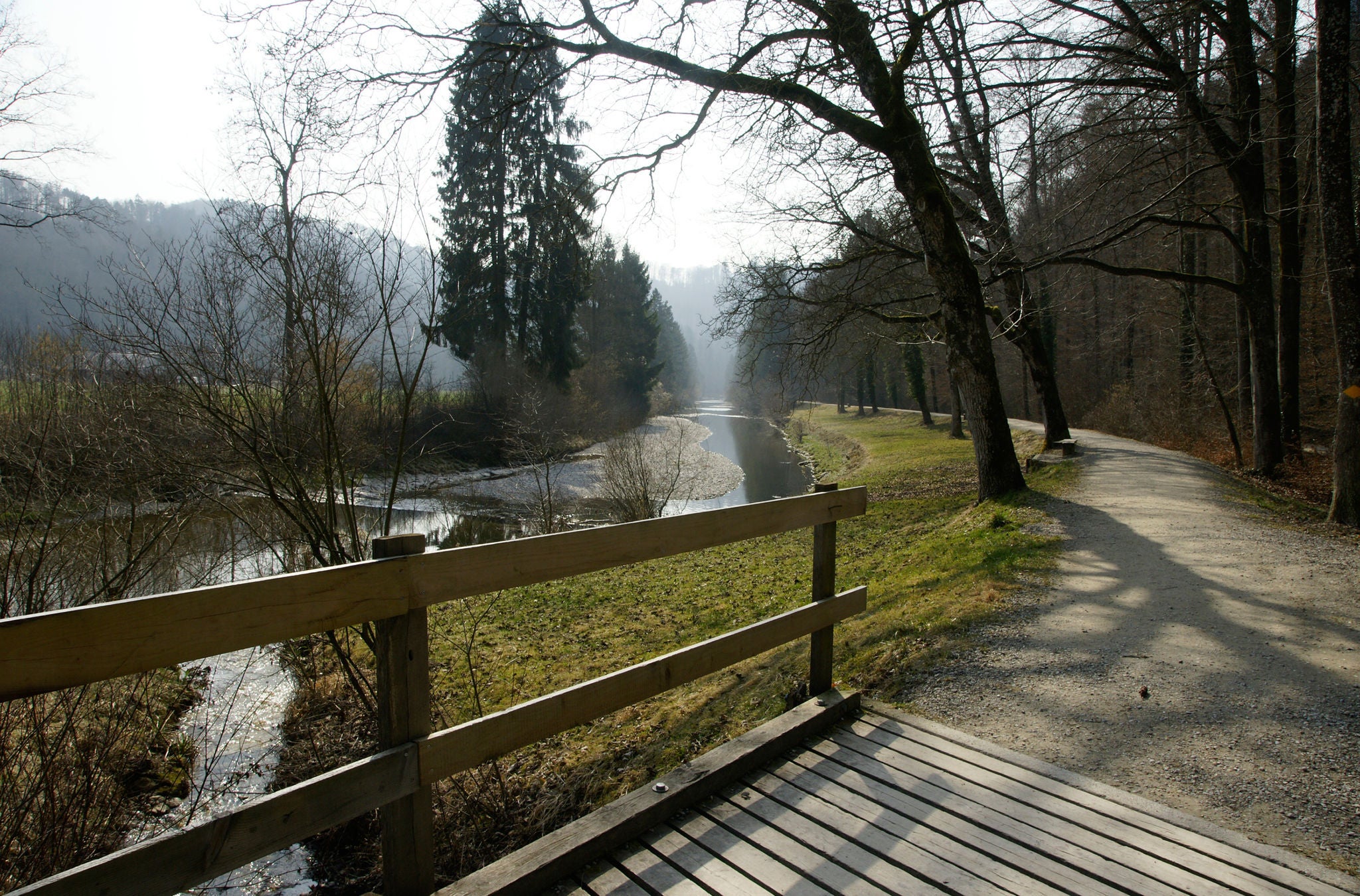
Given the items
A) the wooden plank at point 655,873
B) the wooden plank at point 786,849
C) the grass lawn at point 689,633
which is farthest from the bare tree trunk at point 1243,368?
the wooden plank at point 655,873

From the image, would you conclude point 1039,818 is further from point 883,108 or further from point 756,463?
point 756,463

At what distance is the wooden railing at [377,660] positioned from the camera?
5.74 feet

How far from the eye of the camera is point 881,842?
2863mm

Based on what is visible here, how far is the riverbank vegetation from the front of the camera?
4621 millimetres

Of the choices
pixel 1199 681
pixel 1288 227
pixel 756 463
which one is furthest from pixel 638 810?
pixel 756 463

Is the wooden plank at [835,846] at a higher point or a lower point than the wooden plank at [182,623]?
lower

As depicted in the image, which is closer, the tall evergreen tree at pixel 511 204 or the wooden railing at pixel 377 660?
the wooden railing at pixel 377 660

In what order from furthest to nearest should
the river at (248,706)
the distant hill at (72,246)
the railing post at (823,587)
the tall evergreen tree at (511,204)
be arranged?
1. the tall evergreen tree at (511,204)
2. the distant hill at (72,246)
3. the river at (248,706)
4. the railing post at (823,587)

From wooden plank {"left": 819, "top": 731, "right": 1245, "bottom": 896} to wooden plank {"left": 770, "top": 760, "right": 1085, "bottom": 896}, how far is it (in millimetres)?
210

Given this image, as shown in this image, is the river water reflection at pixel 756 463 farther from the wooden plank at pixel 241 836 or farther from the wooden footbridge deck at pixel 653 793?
the wooden plank at pixel 241 836

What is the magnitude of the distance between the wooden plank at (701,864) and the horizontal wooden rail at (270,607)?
3.54 ft

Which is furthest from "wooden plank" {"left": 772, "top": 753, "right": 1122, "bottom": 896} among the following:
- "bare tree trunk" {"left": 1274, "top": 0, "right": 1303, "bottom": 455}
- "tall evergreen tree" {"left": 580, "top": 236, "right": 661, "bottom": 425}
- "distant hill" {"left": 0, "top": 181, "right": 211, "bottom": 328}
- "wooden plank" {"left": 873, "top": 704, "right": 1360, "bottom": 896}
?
A: "tall evergreen tree" {"left": 580, "top": 236, "right": 661, "bottom": 425}

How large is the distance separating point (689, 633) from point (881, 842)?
568 centimetres

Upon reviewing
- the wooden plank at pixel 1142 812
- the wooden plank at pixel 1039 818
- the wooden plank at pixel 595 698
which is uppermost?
the wooden plank at pixel 595 698
